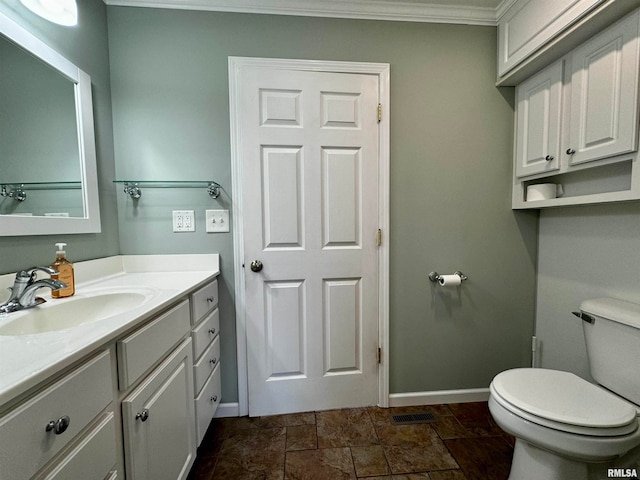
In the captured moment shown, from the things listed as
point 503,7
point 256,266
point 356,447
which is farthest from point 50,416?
point 503,7

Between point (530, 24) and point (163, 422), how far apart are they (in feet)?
8.04

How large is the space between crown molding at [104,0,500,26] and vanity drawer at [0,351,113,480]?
1780 millimetres

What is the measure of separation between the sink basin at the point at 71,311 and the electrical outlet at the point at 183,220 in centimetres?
49

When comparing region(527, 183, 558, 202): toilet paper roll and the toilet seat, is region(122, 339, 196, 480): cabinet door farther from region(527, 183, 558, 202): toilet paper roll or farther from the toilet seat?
region(527, 183, 558, 202): toilet paper roll

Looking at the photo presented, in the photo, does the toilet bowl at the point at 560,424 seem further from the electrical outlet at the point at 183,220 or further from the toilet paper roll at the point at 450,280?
the electrical outlet at the point at 183,220

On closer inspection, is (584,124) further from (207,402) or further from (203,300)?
(207,402)

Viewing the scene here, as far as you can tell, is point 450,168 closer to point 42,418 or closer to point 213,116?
point 213,116

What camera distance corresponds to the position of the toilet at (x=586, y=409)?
2.81 feet

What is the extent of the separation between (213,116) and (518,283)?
216 centimetres

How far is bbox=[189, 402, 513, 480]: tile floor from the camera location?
1.19 m

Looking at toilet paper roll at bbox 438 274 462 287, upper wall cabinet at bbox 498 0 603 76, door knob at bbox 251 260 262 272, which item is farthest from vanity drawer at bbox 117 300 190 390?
upper wall cabinet at bbox 498 0 603 76

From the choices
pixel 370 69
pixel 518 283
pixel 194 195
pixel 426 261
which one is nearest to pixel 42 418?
pixel 194 195

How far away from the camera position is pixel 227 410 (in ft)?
5.01

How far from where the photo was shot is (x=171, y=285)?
1.13 meters
